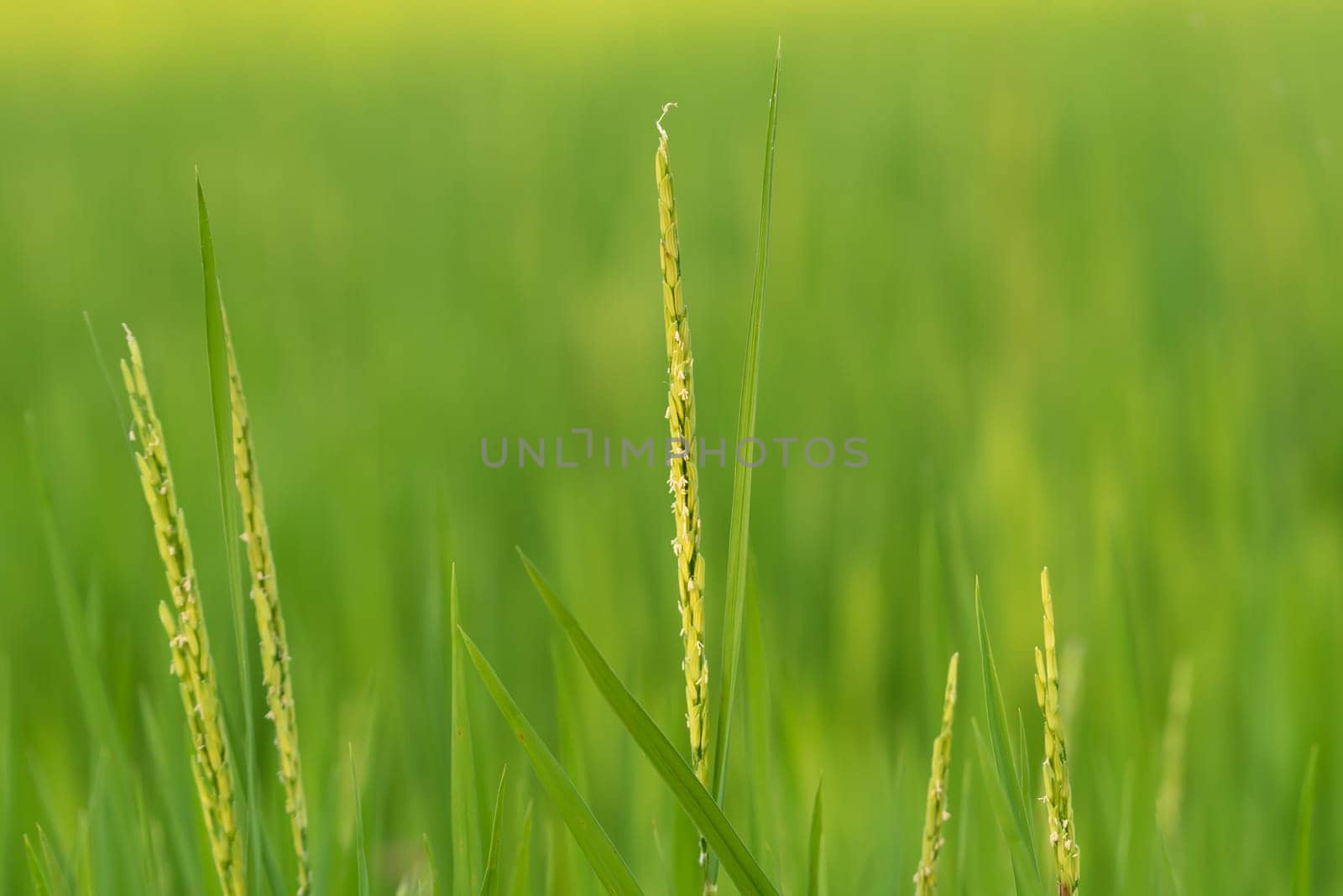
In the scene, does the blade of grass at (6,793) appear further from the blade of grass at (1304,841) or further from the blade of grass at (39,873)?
the blade of grass at (1304,841)

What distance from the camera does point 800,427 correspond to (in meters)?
1.66

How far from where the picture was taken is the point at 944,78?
11.7 feet

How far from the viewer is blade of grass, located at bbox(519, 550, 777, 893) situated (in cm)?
34

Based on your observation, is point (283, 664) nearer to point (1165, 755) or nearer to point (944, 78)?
point (1165, 755)

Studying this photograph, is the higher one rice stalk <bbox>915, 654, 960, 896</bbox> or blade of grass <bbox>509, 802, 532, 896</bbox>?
rice stalk <bbox>915, 654, 960, 896</bbox>

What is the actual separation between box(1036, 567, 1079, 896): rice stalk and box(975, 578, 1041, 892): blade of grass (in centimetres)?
3

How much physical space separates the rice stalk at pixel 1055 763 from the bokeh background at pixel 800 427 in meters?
0.16

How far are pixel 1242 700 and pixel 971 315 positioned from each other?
1155 millimetres

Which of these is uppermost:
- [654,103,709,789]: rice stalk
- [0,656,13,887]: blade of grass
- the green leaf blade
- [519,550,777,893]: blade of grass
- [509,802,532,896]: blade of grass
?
[654,103,709,789]: rice stalk

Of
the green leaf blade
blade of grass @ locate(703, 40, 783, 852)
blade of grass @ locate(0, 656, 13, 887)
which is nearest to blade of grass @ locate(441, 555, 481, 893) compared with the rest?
the green leaf blade

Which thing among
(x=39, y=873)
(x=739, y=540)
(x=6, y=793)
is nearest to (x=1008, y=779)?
(x=739, y=540)

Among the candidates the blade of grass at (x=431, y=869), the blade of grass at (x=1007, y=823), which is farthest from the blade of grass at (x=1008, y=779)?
the blade of grass at (x=431, y=869)

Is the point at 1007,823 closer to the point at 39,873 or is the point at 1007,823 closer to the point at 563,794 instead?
the point at 563,794

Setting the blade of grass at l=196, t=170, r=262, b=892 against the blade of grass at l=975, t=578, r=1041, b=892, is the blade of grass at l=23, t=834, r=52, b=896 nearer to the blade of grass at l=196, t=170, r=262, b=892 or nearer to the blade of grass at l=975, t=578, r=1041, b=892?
the blade of grass at l=196, t=170, r=262, b=892
